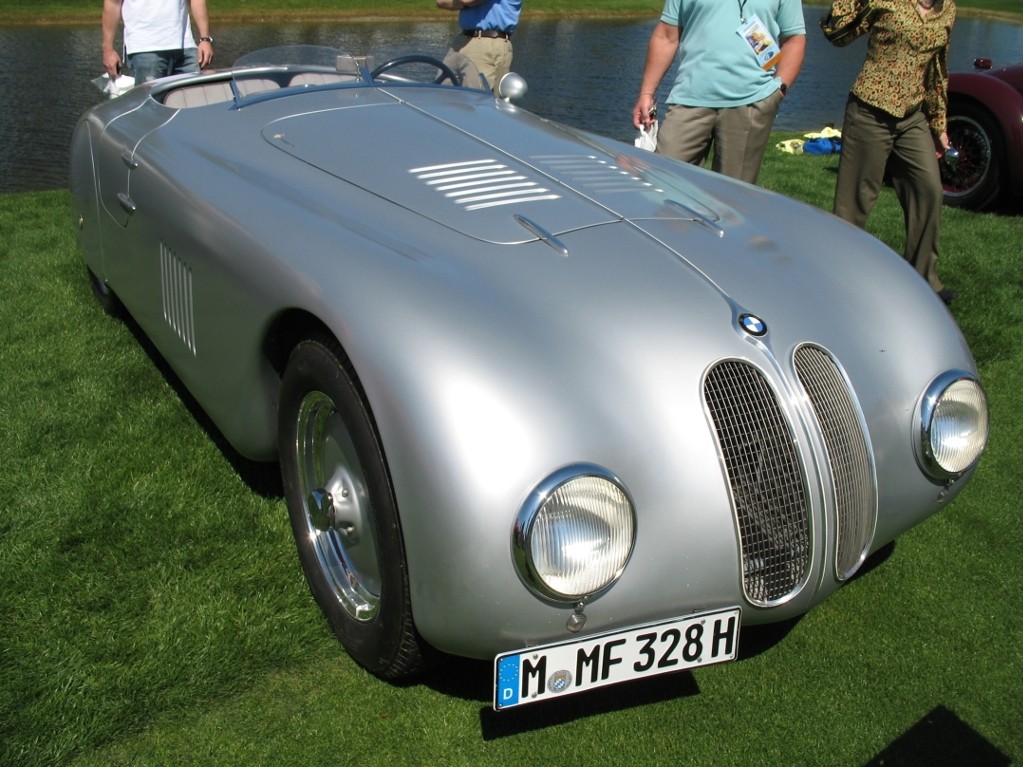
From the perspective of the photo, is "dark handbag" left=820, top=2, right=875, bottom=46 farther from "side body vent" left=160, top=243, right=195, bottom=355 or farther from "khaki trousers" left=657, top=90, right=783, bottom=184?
"side body vent" left=160, top=243, right=195, bottom=355

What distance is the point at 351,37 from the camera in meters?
20.5

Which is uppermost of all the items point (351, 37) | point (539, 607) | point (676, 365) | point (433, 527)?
point (676, 365)

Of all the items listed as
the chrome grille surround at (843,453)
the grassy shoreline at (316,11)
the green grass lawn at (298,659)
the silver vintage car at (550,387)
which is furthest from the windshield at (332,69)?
the grassy shoreline at (316,11)

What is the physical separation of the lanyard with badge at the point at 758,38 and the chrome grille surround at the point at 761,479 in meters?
2.91

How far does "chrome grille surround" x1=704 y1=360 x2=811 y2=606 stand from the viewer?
6.97 feet

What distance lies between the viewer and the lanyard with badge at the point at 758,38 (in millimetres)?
4598

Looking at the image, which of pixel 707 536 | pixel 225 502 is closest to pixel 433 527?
pixel 707 536

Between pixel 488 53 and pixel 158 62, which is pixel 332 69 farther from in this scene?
pixel 158 62

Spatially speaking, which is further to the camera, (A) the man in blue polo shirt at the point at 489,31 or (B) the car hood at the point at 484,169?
(A) the man in blue polo shirt at the point at 489,31

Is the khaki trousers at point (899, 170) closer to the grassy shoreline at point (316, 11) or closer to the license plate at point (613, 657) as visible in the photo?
the license plate at point (613, 657)

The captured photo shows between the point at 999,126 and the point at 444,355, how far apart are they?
6.41 meters

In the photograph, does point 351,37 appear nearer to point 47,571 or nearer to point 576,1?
point 576,1

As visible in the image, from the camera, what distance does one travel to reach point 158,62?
5.81 m

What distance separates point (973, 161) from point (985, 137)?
7.2 inches
